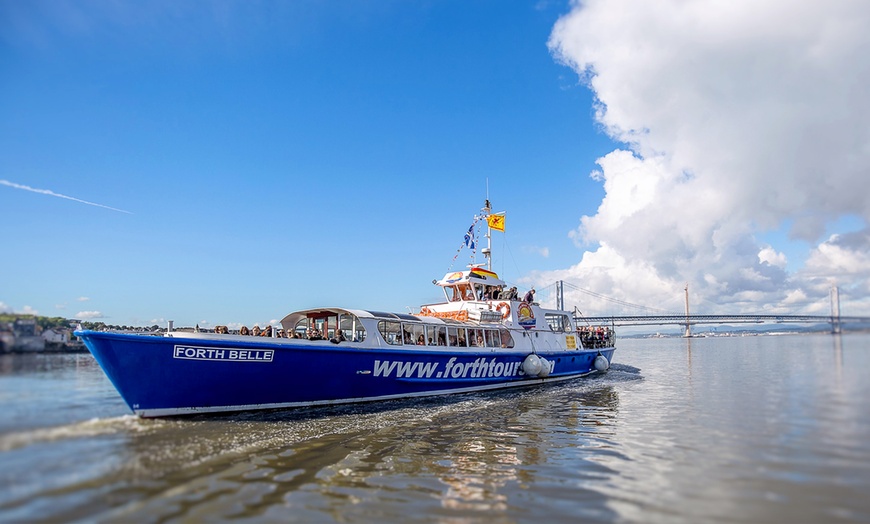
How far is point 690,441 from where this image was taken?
31.1 ft

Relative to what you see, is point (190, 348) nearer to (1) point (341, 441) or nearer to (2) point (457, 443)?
Answer: (1) point (341, 441)

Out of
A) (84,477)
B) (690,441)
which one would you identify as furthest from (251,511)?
(690,441)

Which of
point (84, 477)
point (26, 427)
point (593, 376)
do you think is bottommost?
point (593, 376)

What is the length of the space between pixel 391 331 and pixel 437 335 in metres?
2.28

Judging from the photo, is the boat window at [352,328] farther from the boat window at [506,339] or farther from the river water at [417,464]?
the boat window at [506,339]

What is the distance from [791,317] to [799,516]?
11404 cm

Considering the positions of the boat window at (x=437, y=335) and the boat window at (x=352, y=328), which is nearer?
the boat window at (x=352, y=328)

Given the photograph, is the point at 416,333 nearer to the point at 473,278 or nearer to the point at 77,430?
the point at 473,278

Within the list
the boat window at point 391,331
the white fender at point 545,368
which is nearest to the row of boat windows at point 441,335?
the boat window at point 391,331

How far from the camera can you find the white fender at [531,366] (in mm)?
20953

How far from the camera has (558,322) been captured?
25500 millimetres

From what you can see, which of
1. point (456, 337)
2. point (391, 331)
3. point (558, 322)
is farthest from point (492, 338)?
point (558, 322)

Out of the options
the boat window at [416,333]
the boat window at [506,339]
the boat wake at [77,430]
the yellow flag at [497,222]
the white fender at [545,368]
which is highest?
the yellow flag at [497,222]

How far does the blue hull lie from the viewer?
10.9 metres
